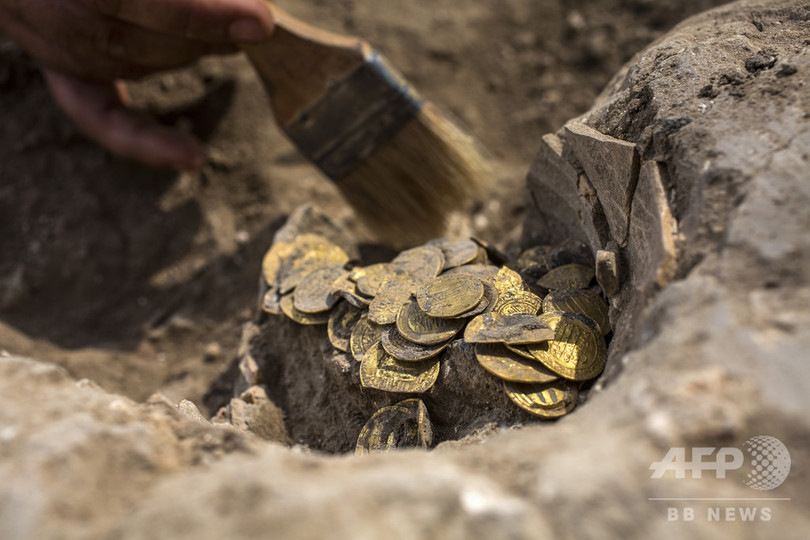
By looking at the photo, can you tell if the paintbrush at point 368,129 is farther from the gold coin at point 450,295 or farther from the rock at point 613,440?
the rock at point 613,440

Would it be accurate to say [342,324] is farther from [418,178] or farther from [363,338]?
[418,178]

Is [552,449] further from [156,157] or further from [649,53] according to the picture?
[156,157]

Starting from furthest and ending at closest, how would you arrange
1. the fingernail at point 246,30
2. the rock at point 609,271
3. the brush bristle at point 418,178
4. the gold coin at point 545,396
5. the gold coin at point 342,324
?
the brush bristle at point 418,178, the fingernail at point 246,30, the gold coin at point 342,324, the rock at point 609,271, the gold coin at point 545,396

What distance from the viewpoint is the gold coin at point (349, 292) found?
2.05 meters

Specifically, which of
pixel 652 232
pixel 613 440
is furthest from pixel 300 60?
pixel 613 440

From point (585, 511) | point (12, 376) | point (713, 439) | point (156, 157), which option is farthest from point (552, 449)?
point (156, 157)

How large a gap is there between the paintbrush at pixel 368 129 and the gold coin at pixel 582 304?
4.10 ft

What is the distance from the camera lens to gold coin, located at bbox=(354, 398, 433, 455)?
177cm

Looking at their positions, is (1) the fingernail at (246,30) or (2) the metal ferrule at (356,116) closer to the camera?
(1) the fingernail at (246,30)

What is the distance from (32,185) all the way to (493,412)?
3.29 meters

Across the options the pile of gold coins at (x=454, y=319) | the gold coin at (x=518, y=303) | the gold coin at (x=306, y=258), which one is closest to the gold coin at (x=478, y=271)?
the pile of gold coins at (x=454, y=319)

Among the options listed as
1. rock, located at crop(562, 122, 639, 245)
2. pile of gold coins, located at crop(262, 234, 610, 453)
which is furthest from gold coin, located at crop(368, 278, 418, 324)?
rock, located at crop(562, 122, 639, 245)

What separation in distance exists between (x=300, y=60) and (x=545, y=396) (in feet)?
6.85

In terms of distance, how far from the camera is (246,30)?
2.73 m
